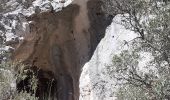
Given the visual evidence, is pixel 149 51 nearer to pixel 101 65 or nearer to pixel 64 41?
pixel 101 65

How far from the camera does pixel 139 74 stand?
15.8 ft

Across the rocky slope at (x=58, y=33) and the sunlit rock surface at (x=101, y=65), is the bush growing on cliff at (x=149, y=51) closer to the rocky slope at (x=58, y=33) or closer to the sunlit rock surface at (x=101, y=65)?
the sunlit rock surface at (x=101, y=65)

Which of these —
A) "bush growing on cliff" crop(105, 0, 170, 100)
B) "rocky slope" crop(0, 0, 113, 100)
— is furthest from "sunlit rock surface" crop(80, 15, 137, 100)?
"bush growing on cliff" crop(105, 0, 170, 100)

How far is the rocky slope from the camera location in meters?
8.21

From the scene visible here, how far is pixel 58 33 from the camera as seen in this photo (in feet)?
29.1

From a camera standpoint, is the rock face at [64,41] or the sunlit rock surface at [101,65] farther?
the rock face at [64,41]

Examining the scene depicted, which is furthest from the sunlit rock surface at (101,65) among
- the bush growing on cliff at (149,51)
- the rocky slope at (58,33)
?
the bush growing on cliff at (149,51)

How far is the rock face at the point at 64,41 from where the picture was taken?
8.43 meters

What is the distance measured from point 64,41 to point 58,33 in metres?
0.22

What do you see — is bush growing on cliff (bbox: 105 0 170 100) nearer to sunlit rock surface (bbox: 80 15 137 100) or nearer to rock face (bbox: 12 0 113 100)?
sunlit rock surface (bbox: 80 15 137 100)

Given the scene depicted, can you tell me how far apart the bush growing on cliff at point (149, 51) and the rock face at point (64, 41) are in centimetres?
365

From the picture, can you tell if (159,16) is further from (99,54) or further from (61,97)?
(61,97)

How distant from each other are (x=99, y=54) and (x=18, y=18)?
68.0 inches

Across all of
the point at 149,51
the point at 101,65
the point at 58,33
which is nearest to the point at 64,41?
the point at 58,33
